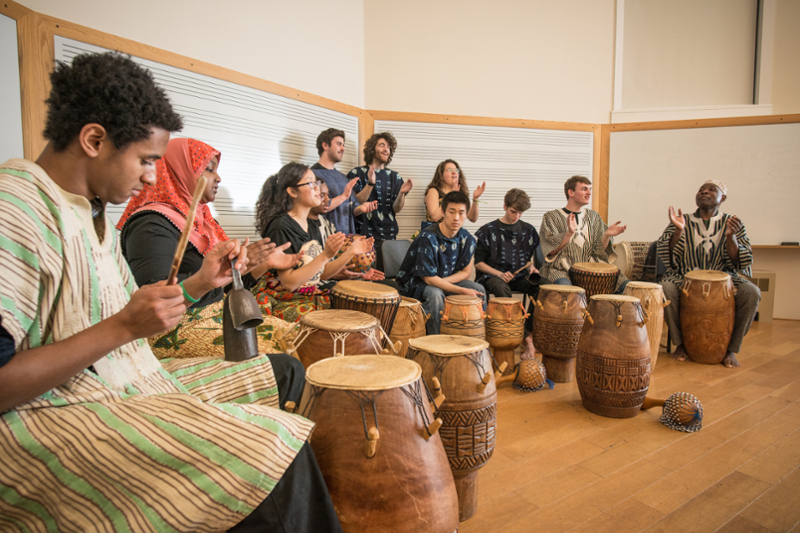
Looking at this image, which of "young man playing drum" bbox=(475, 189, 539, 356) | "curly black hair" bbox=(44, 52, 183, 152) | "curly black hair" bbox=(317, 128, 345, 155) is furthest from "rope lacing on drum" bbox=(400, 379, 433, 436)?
"curly black hair" bbox=(317, 128, 345, 155)

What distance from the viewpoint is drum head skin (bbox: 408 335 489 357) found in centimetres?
175

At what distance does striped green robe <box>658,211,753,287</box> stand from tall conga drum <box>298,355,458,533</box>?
3.56m

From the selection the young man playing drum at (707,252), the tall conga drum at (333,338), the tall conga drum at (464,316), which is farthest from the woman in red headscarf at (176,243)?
the young man playing drum at (707,252)

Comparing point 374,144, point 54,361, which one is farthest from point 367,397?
point 374,144

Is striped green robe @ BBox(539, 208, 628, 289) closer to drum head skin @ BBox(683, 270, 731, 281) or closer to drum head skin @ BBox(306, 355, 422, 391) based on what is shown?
drum head skin @ BBox(683, 270, 731, 281)

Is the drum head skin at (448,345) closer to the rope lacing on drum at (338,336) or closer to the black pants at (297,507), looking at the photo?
the rope lacing on drum at (338,336)

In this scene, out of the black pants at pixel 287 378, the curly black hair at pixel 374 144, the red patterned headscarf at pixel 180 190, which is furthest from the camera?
the curly black hair at pixel 374 144

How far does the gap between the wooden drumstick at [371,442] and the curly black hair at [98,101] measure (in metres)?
0.90

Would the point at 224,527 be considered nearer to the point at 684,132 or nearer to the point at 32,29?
the point at 32,29

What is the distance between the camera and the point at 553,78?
19.4 feet

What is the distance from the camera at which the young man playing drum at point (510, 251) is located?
418cm

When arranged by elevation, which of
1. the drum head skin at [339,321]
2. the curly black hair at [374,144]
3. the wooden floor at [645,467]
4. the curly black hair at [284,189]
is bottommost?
the wooden floor at [645,467]

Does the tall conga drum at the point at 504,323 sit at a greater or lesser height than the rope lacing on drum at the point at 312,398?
lesser

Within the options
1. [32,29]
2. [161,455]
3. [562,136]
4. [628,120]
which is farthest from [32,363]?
[628,120]
